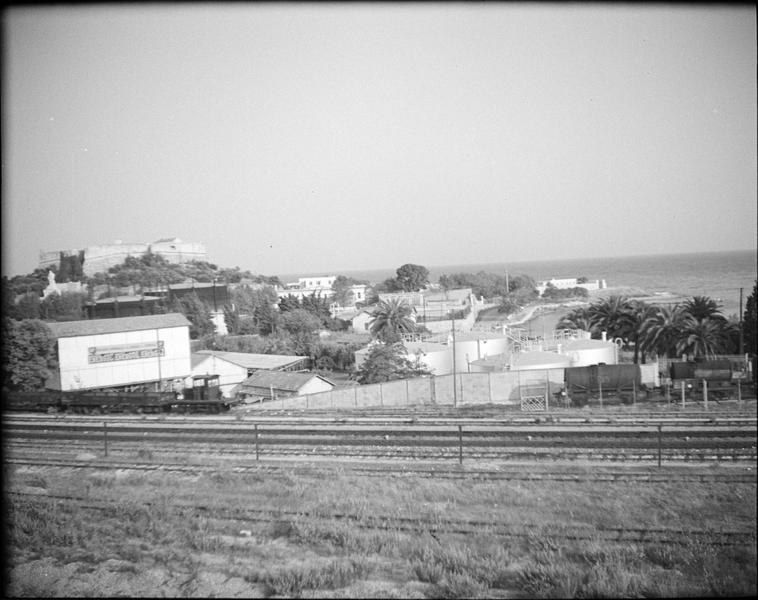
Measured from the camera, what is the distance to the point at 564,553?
527 cm

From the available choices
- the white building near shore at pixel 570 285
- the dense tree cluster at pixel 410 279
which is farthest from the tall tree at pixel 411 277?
the white building near shore at pixel 570 285

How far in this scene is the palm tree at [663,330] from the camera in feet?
68.3

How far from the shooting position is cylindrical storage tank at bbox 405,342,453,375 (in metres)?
21.9

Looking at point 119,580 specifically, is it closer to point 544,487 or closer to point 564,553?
point 564,553

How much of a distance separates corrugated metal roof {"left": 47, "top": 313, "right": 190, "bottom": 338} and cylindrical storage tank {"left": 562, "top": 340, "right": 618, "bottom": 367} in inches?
597

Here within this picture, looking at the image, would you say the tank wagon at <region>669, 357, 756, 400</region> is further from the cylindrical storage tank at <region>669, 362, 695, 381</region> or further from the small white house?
the small white house

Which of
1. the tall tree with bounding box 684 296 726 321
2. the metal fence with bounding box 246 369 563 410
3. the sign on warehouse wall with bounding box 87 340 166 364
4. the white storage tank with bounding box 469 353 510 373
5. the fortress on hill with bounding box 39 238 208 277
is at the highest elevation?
the fortress on hill with bounding box 39 238 208 277

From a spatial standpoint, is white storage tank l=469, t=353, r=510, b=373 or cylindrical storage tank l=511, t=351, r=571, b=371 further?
white storage tank l=469, t=353, r=510, b=373

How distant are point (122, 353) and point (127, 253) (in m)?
60.3

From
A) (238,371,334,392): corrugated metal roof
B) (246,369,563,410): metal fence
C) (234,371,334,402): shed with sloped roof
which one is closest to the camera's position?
(246,369,563,410): metal fence

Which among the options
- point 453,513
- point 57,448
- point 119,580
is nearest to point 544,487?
point 453,513

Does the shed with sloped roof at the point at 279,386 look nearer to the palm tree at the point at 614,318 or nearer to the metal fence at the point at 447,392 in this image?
the metal fence at the point at 447,392

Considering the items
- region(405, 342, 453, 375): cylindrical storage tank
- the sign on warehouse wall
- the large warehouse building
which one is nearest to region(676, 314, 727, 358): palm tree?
region(405, 342, 453, 375): cylindrical storage tank

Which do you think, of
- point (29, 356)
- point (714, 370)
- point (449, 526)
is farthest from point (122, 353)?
point (714, 370)
